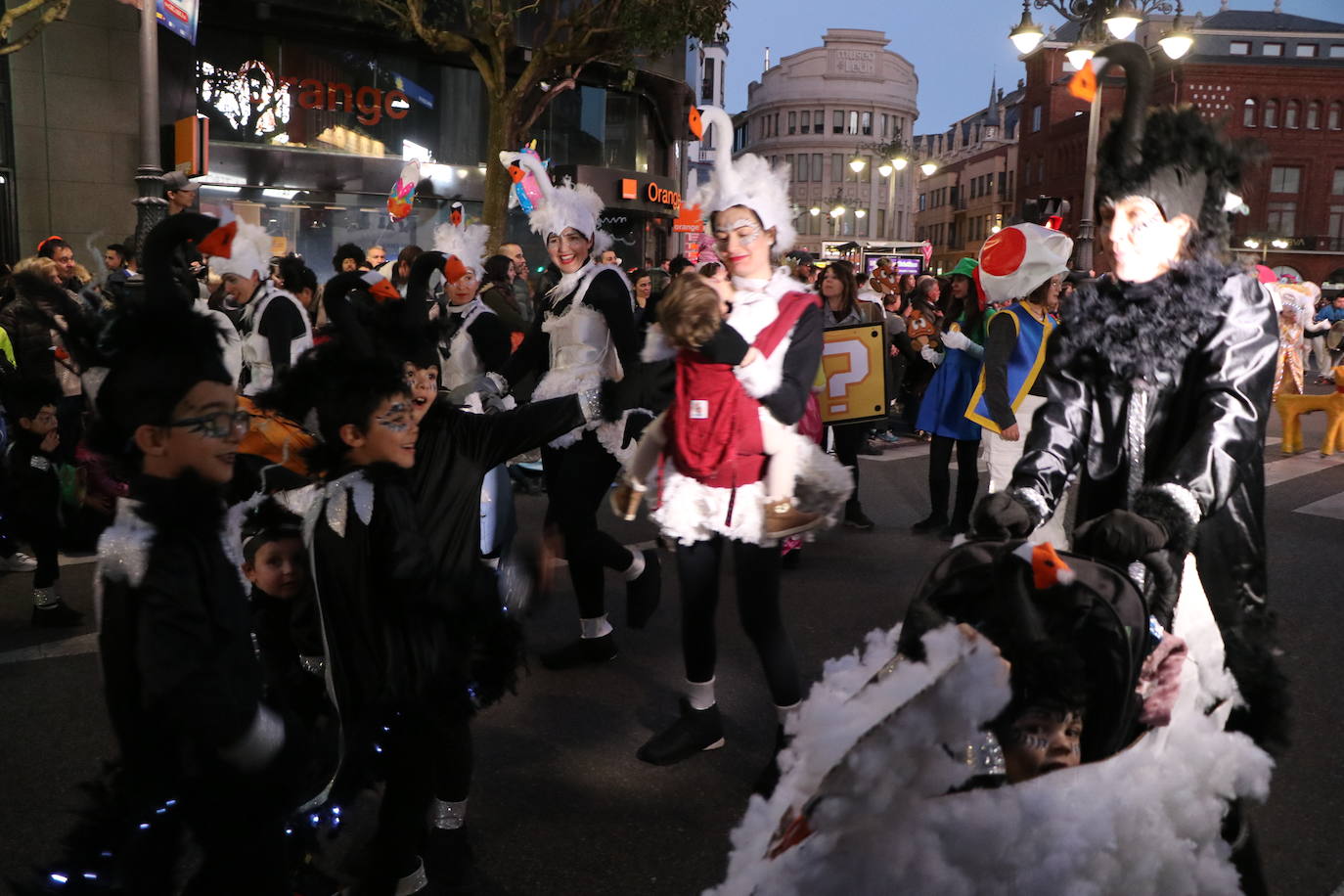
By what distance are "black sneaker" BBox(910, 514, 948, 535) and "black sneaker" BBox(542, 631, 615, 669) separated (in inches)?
129

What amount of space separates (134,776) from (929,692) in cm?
154

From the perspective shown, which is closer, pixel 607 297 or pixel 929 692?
pixel 929 692

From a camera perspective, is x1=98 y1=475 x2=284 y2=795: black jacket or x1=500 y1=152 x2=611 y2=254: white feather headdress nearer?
x1=98 y1=475 x2=284 y2=795: black jacket

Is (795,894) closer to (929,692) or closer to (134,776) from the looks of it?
(929,692)

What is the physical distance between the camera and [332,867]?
317 cm

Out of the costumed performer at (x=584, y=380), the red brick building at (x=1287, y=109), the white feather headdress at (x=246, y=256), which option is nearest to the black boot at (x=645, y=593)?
the costumed performer at (x=584, y=380)

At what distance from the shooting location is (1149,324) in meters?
2.44

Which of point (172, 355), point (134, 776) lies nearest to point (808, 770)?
point (134, 776)

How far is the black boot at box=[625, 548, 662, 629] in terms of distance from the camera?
16.1ft

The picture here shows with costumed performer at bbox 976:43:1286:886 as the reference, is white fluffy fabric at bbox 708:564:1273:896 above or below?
below

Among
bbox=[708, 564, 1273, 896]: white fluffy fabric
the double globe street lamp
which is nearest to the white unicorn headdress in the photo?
bbox=[708, 564, 1273, 896]: white fluffy fabric

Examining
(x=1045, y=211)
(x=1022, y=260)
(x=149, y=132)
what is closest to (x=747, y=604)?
(x=1022, y=260)

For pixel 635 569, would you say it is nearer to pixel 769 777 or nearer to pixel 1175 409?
pixel 769 777

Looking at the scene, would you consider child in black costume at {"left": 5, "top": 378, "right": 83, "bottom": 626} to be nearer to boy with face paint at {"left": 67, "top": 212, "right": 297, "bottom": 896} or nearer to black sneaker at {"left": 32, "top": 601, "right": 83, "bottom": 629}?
black sneaker at {"left": 32, "top": 601, "right": 83, "bottom": 629}
